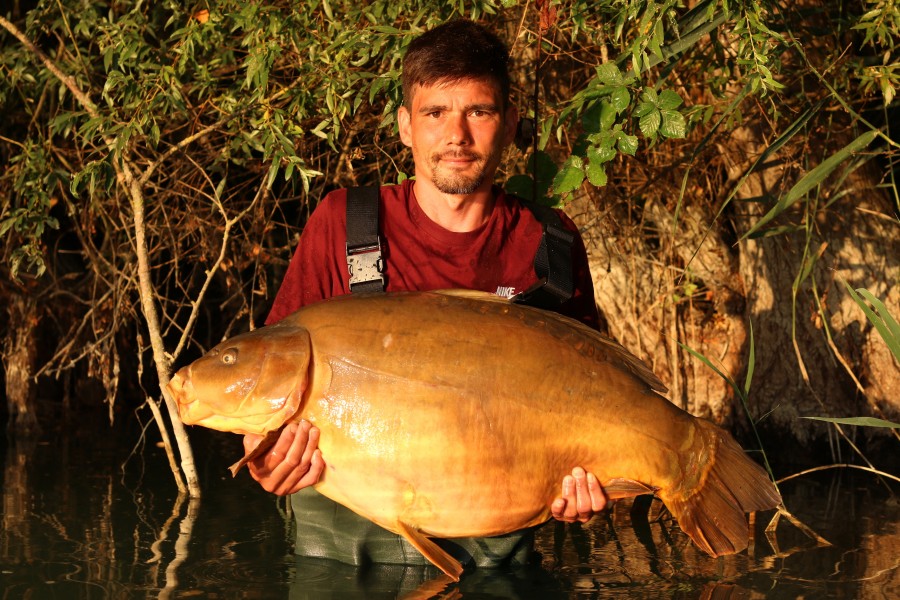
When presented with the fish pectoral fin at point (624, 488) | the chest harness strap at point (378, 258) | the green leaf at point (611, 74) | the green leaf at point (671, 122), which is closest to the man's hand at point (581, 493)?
the fish pectoral fin at point (624, 488)

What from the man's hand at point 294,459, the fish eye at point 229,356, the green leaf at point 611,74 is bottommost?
the man's hand at point 294,459

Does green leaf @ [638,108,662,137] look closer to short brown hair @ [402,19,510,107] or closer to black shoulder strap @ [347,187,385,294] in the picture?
short brown hair @ [402,19,510,107]

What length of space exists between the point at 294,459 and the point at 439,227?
3.31ft

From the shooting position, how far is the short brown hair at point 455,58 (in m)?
3.36

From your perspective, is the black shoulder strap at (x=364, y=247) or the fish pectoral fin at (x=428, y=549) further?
the black shoulder strap at (x=364, y=247)

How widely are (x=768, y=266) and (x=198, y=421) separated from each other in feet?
12.3

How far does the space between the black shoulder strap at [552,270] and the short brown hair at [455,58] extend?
0.45m

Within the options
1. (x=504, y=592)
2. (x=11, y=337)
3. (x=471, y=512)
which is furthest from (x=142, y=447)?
(x=471, y=512)

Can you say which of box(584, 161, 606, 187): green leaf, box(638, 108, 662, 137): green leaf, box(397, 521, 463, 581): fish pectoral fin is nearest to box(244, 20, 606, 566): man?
box(584, 161, 606, 187): green leaf

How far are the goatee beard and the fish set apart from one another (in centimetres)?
58

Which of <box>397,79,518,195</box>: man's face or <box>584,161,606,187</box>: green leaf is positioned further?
<box>584,161,606,187</box>: green leaf

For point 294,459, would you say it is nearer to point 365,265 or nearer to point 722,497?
point 365,265

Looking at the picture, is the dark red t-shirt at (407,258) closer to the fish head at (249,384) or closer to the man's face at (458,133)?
the man's face at (458,133)

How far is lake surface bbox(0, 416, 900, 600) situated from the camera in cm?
334
